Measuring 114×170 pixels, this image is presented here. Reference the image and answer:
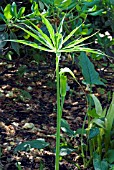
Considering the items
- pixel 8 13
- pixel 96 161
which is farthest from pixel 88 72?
pixel 8 13

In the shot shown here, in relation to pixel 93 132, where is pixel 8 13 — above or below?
above

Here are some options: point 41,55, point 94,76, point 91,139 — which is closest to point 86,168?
point 91,139

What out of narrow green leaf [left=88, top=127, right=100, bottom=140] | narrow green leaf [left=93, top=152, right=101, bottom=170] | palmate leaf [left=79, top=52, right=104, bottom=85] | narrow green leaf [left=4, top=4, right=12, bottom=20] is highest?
narrow green leaf [left=4, top=4, right=12, bottom=20]

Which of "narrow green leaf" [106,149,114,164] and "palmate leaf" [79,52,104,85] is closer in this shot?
"narrow green leaf" [106,149,114,164]

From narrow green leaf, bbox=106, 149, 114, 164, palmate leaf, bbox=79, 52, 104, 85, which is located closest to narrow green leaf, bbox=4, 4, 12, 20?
palmate leaf, bbox=79, 52, 104, 85

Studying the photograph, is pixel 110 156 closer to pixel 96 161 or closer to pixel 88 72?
pixel 96 161

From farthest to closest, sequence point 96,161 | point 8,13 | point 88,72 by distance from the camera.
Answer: point 88,72
point 96,161
point 8,13

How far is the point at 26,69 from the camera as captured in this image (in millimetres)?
2820

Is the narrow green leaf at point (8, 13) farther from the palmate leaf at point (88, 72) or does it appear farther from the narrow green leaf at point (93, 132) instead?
the narrow green leaf at point (93, 132)

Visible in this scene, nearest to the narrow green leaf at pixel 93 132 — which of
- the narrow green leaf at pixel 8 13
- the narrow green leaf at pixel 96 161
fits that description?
the narrow green leaf at pixel 96 161

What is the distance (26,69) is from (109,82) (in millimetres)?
555

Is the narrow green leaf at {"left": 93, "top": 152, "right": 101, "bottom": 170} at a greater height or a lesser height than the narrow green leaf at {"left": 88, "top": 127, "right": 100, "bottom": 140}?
lesser

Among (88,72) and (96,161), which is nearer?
(96,161)

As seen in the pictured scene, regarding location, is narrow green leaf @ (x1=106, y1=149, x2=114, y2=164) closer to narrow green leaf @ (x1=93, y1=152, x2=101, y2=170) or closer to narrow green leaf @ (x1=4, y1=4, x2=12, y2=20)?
narrow green leaf @ (x1=93, y1=152, x2=101, y2=170)
